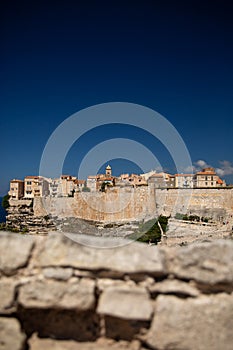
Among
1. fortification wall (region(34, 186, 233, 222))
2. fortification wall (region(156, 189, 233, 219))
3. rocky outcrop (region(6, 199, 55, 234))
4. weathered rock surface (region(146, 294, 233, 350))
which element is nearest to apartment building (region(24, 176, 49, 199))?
rocky outcrop (region(6, 199, 55, 234))

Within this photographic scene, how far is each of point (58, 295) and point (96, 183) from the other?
2283 inches

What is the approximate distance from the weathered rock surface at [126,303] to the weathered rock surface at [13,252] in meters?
0.63

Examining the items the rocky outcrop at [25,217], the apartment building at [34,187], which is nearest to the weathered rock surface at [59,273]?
the rocky outcrop at [25,217]

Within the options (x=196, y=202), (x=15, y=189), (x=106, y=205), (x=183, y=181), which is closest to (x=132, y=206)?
(x=106, y=205)

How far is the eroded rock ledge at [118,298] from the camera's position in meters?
1.80

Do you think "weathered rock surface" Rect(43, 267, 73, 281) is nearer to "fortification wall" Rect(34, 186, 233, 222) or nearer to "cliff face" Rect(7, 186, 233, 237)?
"cliff face" Rect(7, 186, 233, 237)

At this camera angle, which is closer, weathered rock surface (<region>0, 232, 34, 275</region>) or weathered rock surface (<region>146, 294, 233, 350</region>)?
weathered rock surface (<region>146, 294, 233, 350</region>)

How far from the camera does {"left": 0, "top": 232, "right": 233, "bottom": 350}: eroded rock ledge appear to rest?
5.91 ft

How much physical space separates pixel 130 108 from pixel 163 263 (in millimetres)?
14807

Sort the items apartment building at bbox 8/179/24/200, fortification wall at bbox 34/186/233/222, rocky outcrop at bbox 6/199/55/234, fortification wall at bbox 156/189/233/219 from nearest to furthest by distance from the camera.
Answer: rocky outcrop at bbox 6/199/55/234, fortification wall at bbox 156/189/233/219, fortification wall at bbox 34/186/233/222, apartment building at bbox 8/179/24/200

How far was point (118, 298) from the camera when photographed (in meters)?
→ 1.85

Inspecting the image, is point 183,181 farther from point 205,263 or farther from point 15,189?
point 205,263

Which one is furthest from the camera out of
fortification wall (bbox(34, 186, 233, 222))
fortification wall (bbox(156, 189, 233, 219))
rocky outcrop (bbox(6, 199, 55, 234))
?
fortification wall (bbox(34, 186, 233, 222))

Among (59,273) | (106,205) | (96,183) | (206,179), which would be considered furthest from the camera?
(96,183)
